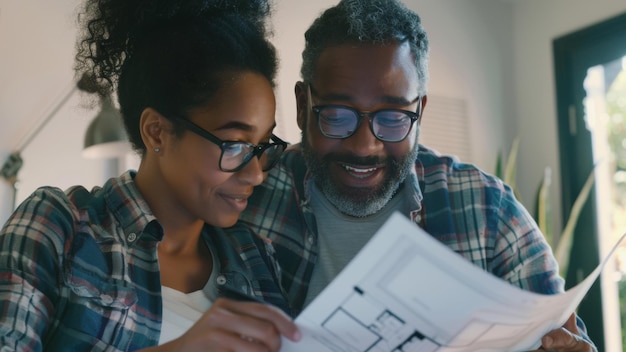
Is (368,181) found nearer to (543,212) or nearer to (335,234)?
(335,234)

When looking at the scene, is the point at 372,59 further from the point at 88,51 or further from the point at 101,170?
the point at 101,170

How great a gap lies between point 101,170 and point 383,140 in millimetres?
1659

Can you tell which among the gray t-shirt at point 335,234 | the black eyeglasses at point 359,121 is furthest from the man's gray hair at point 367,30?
the gray t-shirt at point 335,234

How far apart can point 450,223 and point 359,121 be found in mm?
259

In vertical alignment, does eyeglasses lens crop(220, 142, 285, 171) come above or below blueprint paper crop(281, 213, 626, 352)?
above

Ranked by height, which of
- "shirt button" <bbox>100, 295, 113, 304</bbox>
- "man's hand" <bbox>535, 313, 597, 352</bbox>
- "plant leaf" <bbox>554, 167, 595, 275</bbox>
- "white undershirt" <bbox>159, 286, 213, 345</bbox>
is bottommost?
"plant leaf" <bbox>554, 167, 595, 275</bbox>

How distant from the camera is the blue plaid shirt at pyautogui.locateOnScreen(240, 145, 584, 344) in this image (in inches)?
49.6

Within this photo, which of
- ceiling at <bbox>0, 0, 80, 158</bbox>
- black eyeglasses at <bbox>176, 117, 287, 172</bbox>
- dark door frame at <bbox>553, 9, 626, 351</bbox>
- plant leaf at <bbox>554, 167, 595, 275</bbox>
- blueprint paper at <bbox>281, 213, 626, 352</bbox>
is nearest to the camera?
blueprint paper at <bbox>281, 213, 626, 352</bbox>

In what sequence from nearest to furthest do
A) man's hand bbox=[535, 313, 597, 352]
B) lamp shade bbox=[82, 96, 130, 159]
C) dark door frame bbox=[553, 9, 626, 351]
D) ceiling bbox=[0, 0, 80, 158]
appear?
man's hand bbox=[535, 313, 597, 352], lamp shade bbox=[82, 96, 130, 159], ceiling bbox=[0, 0, 80, 158], dark door frame bbox=[553, 9, 626, 351]

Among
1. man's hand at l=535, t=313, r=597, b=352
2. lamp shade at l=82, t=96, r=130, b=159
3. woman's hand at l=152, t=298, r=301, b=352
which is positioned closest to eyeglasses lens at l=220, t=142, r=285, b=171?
woman's hand at l=152, t=298, r=301, b=352

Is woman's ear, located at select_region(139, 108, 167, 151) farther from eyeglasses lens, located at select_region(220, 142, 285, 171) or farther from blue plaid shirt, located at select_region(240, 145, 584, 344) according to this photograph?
blue plaid shirt, located at select_region(240, 145, 584, 344)

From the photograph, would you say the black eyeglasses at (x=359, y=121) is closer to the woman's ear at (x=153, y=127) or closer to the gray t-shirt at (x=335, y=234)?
the gray t-shirt at (x=335, y=234)

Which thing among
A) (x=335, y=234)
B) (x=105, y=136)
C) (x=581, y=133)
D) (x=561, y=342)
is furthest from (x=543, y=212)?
(x=561, y=342)

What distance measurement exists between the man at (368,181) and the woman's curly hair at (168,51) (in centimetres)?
15
